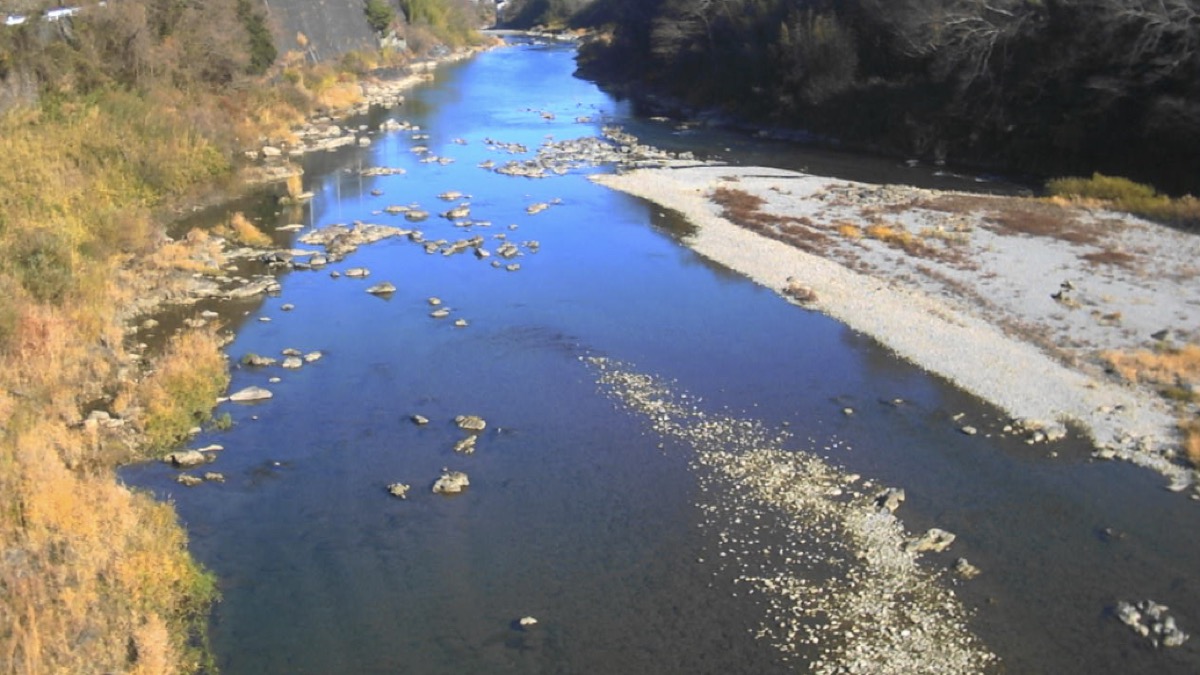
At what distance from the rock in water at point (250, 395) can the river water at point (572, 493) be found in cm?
16

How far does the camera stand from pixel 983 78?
99.8 ft

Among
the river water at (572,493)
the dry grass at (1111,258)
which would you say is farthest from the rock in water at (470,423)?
the dry grass at (1111,258)

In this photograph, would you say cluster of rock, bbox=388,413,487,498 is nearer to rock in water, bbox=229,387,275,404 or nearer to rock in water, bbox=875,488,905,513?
rock in water, bbox=229,387,275,404

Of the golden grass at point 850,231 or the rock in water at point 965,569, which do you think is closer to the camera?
the rock in water at point 965,569

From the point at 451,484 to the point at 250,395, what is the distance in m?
3.77

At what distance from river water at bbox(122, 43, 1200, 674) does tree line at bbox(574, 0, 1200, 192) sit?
13.7 m

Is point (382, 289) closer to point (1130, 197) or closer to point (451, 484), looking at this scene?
point (451, 484)

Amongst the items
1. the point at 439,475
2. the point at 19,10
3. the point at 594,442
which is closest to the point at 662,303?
the point at 594,442

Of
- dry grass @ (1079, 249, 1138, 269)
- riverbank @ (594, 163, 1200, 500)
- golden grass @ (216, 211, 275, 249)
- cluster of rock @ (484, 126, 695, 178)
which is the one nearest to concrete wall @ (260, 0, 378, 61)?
cluster of rock @ (484, 126, 695, 178)

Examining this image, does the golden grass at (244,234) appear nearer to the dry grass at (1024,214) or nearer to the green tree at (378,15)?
the dry grass at (1024,214)

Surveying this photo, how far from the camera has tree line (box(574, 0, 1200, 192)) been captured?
2488 centimetres

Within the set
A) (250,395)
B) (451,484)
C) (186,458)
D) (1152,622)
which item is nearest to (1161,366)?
(1152,622)

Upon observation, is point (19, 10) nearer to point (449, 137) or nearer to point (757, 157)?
point (449, 137)

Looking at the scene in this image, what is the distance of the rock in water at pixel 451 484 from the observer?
10977 millimetres
